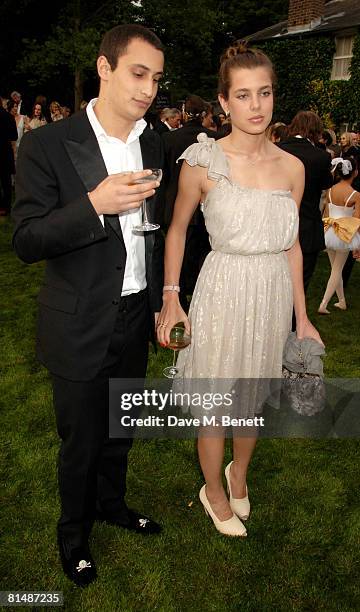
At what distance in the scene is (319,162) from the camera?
5.48 m

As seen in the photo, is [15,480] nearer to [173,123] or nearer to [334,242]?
[334,242]

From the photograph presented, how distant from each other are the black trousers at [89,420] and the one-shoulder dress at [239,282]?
0.35 meters

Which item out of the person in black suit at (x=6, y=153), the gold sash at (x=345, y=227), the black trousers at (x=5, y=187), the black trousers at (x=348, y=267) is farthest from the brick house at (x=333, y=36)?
the gold sash at (x=345, y=227)

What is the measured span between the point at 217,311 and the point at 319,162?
10.7 ft

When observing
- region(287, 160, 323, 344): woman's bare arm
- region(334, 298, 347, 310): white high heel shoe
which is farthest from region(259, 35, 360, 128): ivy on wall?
region(287, 160, 323, 344): woman's bare arm

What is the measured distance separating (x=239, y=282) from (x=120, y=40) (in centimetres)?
129

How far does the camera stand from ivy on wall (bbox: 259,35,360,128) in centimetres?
2195

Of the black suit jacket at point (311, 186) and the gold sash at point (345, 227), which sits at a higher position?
the black suit jacket at point (311, 186)

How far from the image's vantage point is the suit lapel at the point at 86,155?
2.23m

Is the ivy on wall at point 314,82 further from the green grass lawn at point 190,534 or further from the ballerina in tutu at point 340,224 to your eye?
the green grass lawn at point 190,534

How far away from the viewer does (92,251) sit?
2.33 meters

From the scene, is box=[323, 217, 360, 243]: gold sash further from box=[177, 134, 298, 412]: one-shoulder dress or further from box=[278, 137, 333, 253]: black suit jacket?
box=[177, 134, 298, 412]: one-shoulder dress

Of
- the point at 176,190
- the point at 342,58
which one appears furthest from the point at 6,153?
the point at 342,58

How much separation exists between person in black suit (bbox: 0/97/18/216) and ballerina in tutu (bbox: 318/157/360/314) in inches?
277
